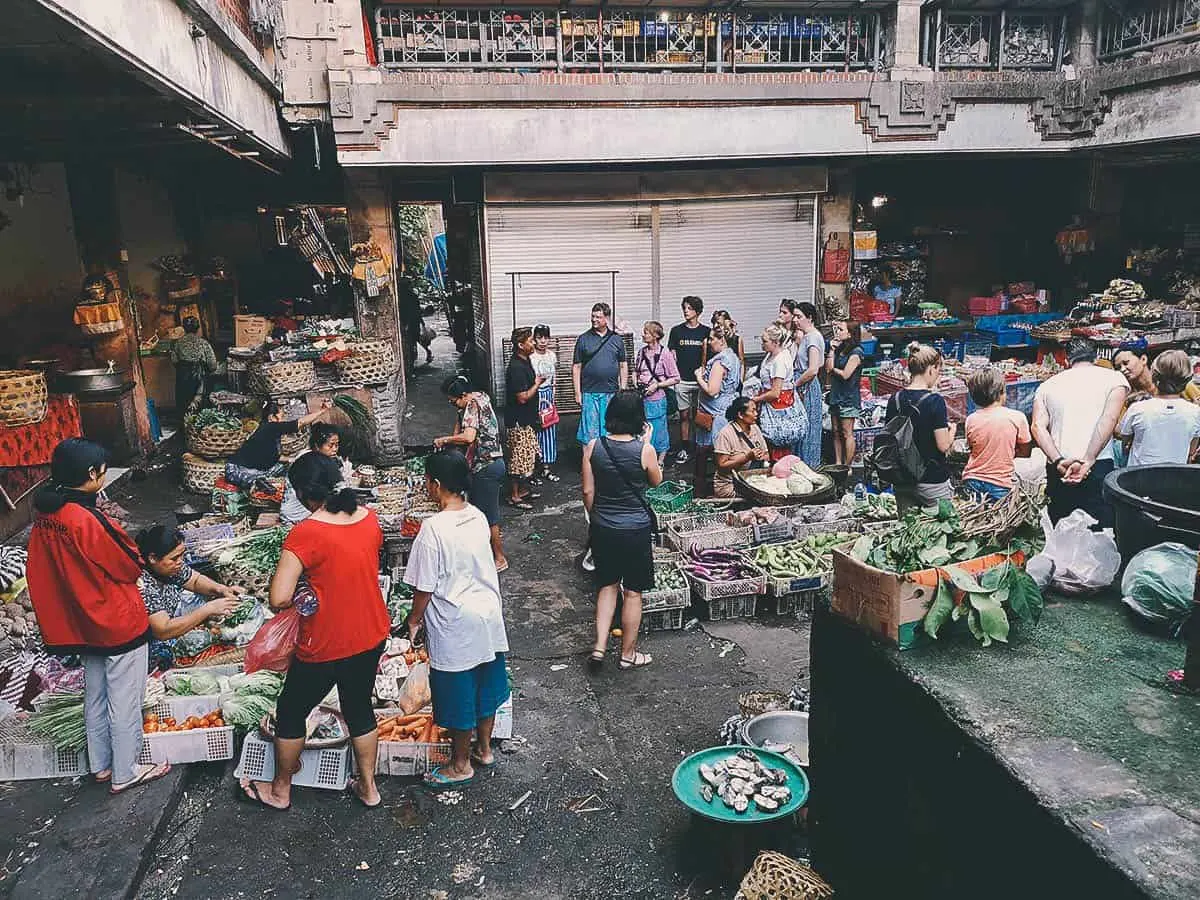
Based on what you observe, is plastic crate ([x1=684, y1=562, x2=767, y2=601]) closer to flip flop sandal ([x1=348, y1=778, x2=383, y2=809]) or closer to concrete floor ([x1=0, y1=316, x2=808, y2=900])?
concrete floor ([x1=0, y1=316, x2=808, y2=900])

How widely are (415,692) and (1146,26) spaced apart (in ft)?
45.4

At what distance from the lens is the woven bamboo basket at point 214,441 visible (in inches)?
412

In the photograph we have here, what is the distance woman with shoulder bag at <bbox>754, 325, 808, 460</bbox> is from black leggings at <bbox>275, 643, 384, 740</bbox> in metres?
5.72

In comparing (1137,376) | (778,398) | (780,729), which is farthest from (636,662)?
(1137,376)

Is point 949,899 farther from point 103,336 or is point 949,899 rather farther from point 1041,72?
point 1041,72

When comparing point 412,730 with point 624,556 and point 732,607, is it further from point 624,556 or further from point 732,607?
point 732,607

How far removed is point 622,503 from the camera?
6.34 meters

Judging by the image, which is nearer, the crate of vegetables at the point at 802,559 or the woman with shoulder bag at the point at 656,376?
the crate of vegetables at the point at 802,559

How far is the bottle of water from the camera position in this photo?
466 cm

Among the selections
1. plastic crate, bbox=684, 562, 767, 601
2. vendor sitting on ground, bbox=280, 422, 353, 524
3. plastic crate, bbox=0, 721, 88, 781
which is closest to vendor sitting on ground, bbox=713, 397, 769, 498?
plastic crate, bbox=684, 562, 767, 601

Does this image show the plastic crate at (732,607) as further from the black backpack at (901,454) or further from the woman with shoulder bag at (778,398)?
the woman with shoulder bag at (778,398)

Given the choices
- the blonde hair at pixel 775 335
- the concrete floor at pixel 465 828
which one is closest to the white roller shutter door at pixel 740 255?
the blonde hair at pixel 775 335

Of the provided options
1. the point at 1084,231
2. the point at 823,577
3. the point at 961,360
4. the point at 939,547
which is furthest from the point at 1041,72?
the point at 939,547

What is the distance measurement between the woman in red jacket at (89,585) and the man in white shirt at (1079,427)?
6379mm
